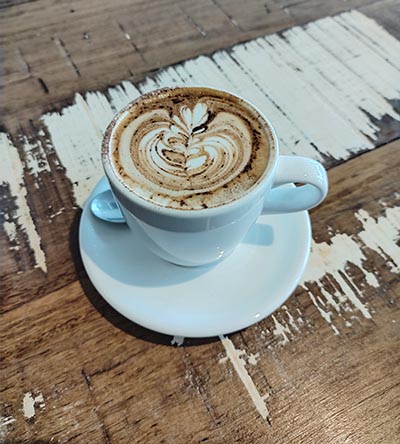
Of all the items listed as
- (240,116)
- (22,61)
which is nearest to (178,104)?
(240,116)

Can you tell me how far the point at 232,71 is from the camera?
76 cm

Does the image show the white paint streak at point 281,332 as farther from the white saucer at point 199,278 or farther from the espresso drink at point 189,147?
the espresso drink at point 189,147

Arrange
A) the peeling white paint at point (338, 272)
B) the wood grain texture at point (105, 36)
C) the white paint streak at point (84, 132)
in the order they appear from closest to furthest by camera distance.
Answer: the peeling white paint at point (338, 272) < the white paint streak at point (84, 132) < the wood grain texture at point (105, 36)

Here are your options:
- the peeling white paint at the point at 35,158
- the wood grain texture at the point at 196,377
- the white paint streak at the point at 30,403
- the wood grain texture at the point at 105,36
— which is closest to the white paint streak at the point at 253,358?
the wood grain texture at the point at 196,377

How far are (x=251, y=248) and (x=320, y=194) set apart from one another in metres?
0.11

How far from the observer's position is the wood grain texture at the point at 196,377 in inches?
17.0

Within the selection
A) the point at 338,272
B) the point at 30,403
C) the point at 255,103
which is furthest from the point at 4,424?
the point at 255,103

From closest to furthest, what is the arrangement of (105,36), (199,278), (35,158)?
(199,278) → (35,158) → (105,36)

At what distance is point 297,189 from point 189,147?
0.13m

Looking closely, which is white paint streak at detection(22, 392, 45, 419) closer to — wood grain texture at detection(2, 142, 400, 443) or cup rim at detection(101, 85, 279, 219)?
wood grain texture at detection(2, 142, 400, 443)

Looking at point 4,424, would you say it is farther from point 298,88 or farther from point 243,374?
point 298,88

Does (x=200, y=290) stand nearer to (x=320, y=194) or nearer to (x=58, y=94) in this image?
(x=320, y=194)

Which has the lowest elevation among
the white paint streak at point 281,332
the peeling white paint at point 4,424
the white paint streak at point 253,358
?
the peeling white paint at point 4,424

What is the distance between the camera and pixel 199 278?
1.68ft
